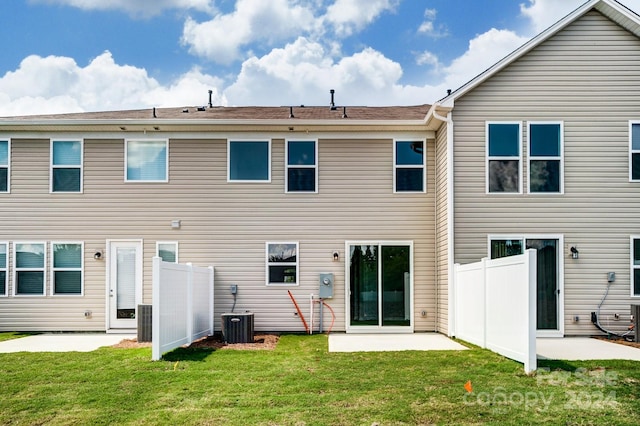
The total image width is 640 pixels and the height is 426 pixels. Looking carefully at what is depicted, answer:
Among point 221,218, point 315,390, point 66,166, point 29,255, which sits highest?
point 66,166

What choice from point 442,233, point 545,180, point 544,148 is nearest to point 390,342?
point 442,233

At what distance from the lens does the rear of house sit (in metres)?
12.6

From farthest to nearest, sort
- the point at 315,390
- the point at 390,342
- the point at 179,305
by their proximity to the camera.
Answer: the point at 390,342 < the point at 179,305 < the point at 315,390

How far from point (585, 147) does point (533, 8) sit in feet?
13.5

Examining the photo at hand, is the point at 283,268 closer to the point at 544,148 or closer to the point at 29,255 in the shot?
the point at 29,255

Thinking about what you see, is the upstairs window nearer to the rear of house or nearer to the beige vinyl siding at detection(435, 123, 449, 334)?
the rear of house

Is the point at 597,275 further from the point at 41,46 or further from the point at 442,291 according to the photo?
the point at 41,46

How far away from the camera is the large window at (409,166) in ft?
41.9

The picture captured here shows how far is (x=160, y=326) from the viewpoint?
8.81 meters

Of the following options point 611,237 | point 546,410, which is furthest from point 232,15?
point 546,410

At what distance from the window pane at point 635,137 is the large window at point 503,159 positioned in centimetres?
221

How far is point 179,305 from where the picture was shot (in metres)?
9.99

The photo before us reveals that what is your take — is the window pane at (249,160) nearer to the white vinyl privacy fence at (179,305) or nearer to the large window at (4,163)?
the white vinyl privacy fence at (179,305)

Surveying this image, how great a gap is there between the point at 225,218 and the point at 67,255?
134 inches
